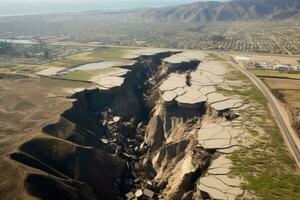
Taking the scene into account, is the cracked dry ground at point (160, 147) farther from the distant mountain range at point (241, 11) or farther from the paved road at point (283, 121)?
the distant mountain range at point (241, 11)

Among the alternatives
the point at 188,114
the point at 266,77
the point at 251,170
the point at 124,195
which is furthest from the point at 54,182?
the point at 266,77

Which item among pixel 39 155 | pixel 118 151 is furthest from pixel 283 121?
pixel 39 155

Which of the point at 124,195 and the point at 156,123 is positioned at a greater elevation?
the point at 156,123

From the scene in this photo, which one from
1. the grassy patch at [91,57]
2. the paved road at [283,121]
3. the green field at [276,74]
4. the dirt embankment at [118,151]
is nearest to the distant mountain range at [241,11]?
the grassy patch at [91,57]

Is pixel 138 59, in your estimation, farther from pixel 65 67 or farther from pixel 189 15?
pixel 189 15

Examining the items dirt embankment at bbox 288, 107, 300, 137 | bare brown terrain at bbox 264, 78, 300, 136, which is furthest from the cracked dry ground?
bare brown terrain at bbox 264, 78, 300, 136
